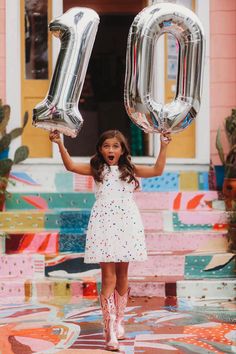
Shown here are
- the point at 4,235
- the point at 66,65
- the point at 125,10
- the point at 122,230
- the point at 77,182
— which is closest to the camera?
the point at 66,65

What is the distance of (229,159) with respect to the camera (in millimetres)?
8031

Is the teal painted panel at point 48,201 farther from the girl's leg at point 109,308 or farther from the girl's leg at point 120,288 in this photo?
the girl's leg at point 109,308

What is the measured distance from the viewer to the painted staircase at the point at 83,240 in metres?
6.52

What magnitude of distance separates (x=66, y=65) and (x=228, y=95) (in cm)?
428

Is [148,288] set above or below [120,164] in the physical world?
below

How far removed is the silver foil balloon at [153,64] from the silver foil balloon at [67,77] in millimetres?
269

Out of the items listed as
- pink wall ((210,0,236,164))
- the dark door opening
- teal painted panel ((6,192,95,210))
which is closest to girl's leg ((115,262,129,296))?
teal painted panel ((6,192,95,210))

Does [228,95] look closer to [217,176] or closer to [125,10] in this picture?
[217,176]

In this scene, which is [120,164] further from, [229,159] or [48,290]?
[229,159]

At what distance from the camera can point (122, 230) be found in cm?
487

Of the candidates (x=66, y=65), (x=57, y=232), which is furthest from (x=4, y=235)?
(x=66, y=65)

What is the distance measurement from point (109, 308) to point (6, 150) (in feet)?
12.2

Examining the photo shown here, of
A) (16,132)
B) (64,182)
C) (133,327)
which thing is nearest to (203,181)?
(64,182)

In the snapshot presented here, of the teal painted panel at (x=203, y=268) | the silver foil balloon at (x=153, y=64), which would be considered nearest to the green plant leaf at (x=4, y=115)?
the teal painted panel at (x=203, y=268)
